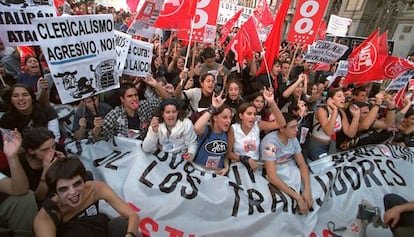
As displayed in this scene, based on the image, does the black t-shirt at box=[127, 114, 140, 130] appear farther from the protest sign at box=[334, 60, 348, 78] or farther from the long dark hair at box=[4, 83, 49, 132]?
the protest sign at box=[334, 60, 348, 78]

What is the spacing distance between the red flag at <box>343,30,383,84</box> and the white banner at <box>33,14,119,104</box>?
4.48 meters

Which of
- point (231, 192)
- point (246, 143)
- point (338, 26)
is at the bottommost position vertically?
point (231, 192)

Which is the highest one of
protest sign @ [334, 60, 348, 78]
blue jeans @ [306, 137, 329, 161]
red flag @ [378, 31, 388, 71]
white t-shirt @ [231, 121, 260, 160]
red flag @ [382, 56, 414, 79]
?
red flag @ [378, 31, 388, 71]

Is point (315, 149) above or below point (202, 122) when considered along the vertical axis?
below

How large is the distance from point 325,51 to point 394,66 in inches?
53.6

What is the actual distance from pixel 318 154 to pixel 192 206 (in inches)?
78.9

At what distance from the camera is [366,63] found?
4953 mm

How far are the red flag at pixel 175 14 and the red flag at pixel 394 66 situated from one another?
381 centimetres

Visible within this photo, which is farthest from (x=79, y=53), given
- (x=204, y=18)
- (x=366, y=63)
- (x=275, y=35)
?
(x=366, y=63)

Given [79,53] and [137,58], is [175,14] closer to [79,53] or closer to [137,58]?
[137,58]

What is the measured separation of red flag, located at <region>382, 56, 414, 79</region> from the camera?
Answer: 479 centimetres

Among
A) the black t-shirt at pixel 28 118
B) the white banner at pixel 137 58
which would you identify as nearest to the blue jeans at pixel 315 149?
the white banner at pixel 137 58

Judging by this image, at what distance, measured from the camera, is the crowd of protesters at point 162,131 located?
2.00m

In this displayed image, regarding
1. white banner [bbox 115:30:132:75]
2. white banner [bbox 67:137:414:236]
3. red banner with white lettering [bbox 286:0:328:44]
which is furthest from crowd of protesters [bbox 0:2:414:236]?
red banner with white lettering [bbox 286:0:328:44]
